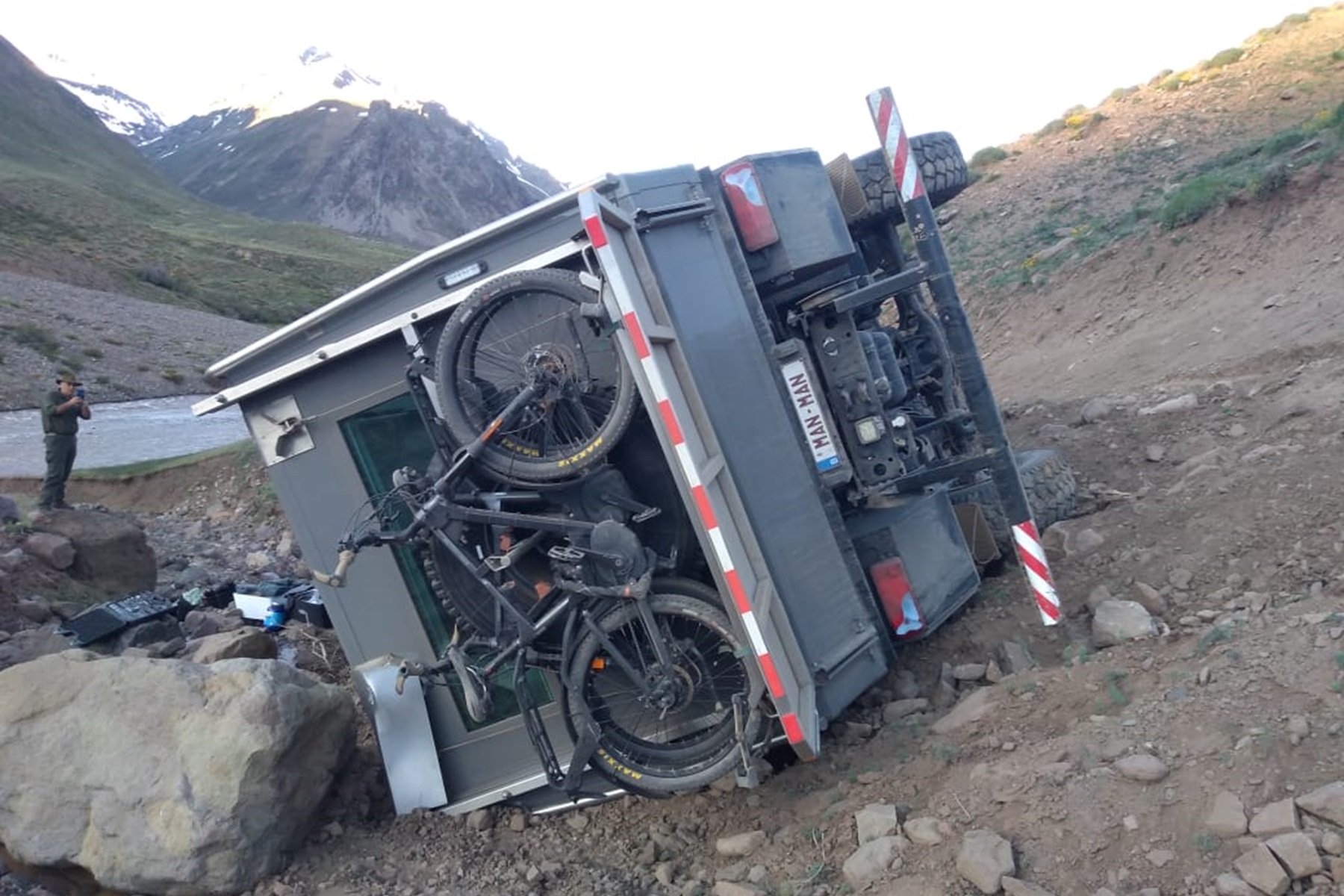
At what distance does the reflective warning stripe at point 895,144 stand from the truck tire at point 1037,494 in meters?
1.75

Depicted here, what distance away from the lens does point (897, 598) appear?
494cm

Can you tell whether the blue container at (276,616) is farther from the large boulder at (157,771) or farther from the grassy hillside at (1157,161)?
the grassy hillside at (1157,161)

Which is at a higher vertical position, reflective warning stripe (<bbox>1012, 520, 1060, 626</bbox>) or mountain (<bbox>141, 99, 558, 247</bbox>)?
mountain (<bbox>141, 99, 558, 247</bbox>)

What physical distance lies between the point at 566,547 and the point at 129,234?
6034 cm

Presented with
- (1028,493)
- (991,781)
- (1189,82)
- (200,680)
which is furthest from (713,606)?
(1189,82)

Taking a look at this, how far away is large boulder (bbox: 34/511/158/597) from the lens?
8.41 metres

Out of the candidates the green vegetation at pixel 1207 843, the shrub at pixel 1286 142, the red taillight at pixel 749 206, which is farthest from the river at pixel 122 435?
the green vegetation at pixel 1207 843

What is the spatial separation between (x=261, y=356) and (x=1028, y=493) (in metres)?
4.18

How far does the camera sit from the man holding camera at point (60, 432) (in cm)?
970

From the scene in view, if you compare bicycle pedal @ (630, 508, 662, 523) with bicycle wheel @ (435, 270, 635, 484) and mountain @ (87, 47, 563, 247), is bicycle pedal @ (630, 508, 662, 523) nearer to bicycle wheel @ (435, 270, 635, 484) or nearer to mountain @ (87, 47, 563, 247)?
bicycle wheel @ (435, 270, 635, 484)

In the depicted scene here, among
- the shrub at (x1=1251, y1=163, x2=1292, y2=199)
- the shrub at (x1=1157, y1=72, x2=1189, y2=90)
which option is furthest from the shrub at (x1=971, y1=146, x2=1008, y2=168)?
the shrub at (x1=1251, y1=163, x2=1292, y2=199)

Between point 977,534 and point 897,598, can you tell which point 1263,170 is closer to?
point 977,534

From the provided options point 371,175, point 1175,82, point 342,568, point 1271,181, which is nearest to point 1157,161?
point 1175,82

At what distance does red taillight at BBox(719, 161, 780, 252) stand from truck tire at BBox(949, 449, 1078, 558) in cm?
193
